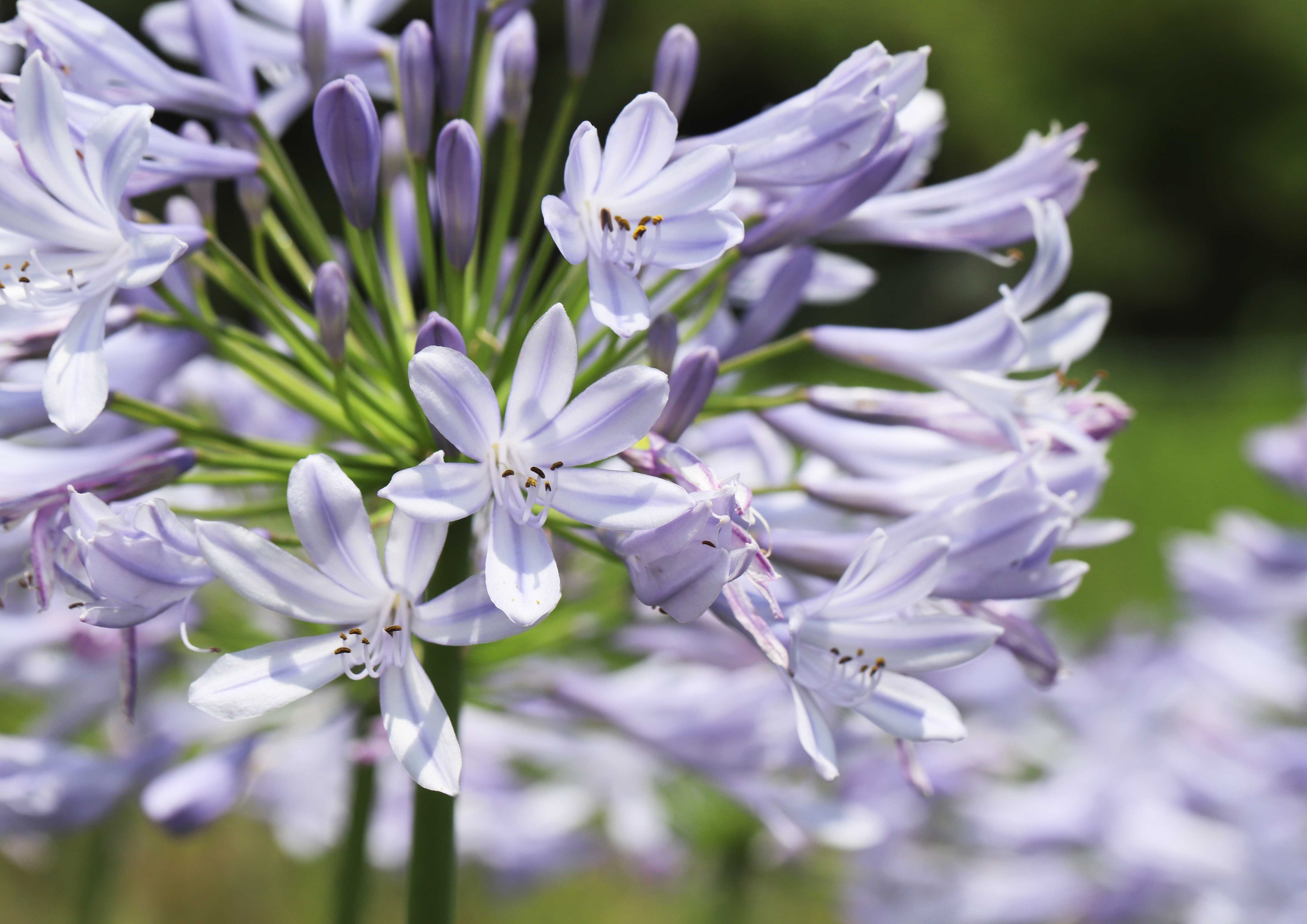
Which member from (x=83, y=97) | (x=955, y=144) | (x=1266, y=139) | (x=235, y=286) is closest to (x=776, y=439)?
(x=235, y=286)

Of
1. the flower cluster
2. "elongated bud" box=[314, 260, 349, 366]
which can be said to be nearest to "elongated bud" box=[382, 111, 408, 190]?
the flower cluster

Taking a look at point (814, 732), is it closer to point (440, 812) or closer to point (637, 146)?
point (440, 812)

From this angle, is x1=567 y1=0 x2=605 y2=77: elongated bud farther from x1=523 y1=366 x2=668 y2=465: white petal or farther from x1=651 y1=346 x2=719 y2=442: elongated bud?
x1=523 y1=366 x2=668 y2=465: white petal

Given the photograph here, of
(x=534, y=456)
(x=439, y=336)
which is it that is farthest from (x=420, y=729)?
(x=439, y=336)

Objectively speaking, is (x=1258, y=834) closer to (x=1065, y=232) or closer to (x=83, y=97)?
(x=1065, y=232)

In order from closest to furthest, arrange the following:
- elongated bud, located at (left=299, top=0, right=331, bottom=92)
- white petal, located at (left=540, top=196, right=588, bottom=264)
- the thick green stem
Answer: white petal, located at (left=540, top=196, right=588, bottom=264) < the thick green stem < elongated bud, located at (left=299, top=0, right=331, bottom=92)

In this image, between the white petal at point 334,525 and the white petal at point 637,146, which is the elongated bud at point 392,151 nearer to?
the white petal at point 637,146

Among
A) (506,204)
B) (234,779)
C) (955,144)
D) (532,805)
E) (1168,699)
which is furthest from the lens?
(955,144)
